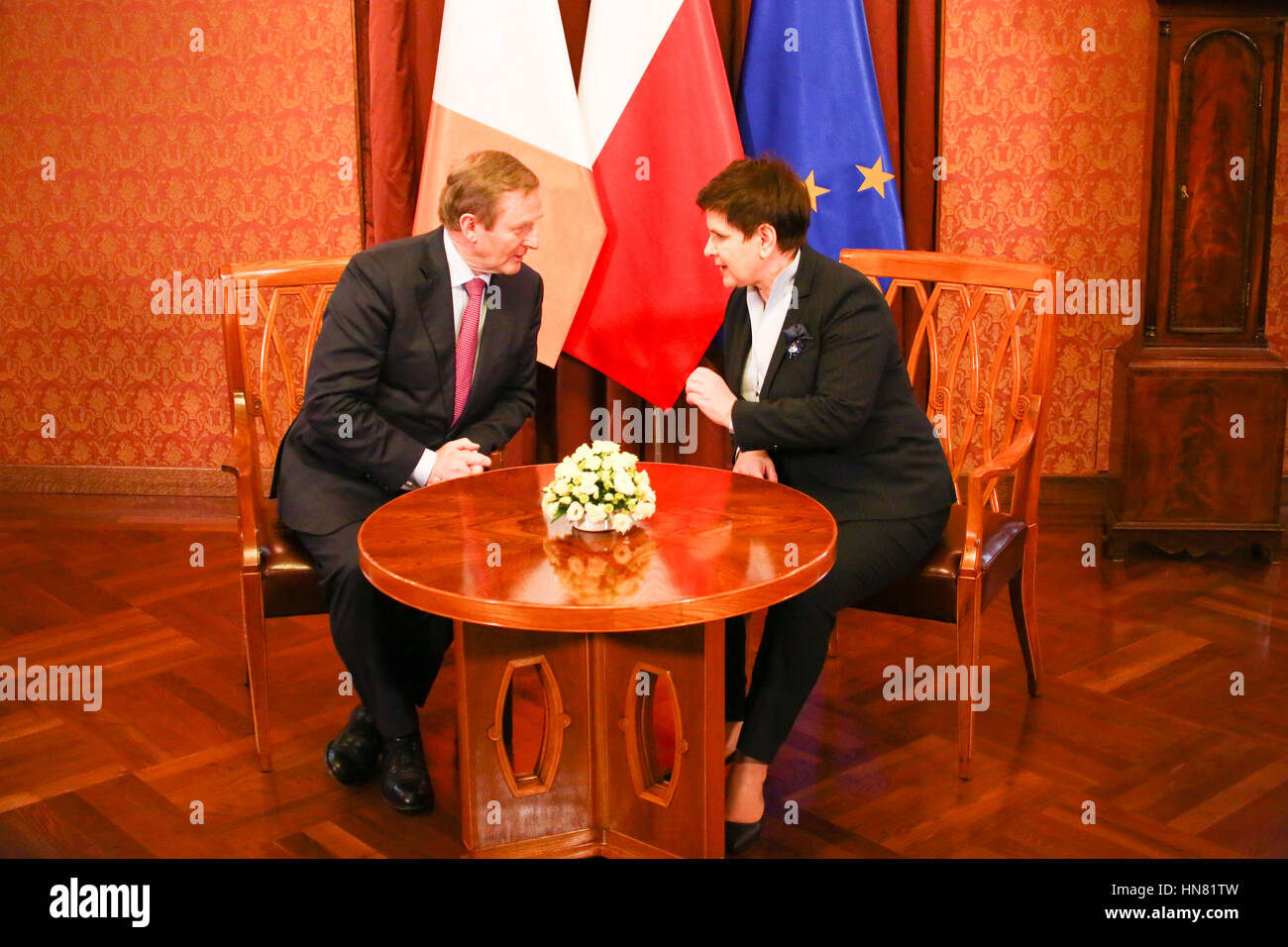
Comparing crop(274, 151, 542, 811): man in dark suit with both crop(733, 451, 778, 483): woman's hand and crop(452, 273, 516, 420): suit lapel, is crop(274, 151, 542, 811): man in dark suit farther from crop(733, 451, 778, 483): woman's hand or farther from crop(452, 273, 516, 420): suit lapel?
crop(733, 451, 778, 483): woman's hand

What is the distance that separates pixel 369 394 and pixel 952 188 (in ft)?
7.54

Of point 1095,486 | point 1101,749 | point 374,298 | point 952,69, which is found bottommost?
point 1101,749

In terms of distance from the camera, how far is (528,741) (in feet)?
9.80

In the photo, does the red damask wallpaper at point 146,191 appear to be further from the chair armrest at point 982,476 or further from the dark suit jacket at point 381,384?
the chair armrest at point 982,476

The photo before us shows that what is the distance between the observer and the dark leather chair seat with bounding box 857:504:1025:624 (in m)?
2.79

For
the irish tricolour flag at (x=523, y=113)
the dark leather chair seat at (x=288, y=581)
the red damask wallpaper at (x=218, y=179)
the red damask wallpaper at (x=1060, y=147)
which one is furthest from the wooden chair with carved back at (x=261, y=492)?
the red damask wallpaper at (x=1060, y=147)

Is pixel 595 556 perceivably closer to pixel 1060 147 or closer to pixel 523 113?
pixel 523 113

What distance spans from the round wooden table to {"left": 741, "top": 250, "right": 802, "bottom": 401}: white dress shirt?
45 centimetres

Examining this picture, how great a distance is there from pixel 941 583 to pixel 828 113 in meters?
1.57

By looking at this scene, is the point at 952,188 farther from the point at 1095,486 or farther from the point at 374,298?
the point at 374,298

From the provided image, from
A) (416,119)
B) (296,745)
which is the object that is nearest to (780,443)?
(296,745)

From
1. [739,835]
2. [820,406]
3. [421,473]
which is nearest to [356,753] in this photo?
[421,473]

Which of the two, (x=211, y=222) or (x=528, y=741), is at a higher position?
(x=211, y=222)

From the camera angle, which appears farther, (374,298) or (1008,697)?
(1008,697)
